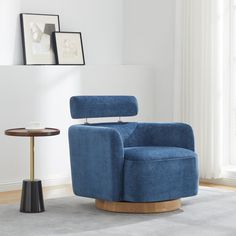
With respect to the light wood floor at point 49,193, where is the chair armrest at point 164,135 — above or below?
above

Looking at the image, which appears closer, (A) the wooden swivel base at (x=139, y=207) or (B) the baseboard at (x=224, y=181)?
(A) the wooden swivel base at (x=139, y=207)

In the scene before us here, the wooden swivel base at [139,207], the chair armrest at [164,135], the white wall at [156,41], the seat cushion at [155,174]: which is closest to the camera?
the seat cushion at [155,174]

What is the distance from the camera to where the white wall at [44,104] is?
603 cm

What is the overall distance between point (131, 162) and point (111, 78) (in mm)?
2299

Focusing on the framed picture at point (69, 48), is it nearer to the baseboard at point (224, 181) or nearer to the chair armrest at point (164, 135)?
the chair armrest at point (164, 135)

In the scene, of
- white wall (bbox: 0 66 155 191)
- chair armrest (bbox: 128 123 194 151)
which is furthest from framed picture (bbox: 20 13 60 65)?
chair armrest (bbox: 128 123 194 151)

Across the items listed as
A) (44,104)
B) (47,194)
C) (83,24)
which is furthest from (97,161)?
(83,24)

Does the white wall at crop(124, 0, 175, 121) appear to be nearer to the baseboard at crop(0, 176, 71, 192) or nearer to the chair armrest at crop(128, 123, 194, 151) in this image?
the baseboard at crop(0, 176, 71, 192)

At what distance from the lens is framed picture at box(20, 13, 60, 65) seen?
6.41 meters

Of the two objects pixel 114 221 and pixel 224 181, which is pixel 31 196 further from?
pixel 224 181

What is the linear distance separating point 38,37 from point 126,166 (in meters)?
2.30

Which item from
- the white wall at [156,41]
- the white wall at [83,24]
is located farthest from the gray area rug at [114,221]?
the white wall at [156,41]

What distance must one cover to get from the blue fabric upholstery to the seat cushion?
54cm

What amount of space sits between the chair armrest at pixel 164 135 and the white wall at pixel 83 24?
167 cm
